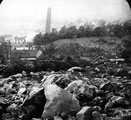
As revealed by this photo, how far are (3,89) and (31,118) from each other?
1.15 metres

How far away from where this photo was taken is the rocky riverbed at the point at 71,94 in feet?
10.8

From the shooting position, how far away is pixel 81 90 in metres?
3.76

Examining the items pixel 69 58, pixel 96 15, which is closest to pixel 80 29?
pixel 96 15

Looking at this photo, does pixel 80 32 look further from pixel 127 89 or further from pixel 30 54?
pixel 127 89

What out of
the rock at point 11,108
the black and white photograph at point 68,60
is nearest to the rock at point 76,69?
the black and white photograph at point 68,60

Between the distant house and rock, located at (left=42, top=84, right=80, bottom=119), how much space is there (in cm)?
127

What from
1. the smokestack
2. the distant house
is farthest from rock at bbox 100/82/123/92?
the smokestack

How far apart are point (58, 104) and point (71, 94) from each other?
1.23 feet

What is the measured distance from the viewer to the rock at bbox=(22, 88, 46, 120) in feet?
11.2

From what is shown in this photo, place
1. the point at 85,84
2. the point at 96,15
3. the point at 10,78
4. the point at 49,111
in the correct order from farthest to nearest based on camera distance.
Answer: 1. the point at 96,15
2. the point at 10,78
3. the point at 85,84
4. the point at 49,111

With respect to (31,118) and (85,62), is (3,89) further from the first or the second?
(85,62)

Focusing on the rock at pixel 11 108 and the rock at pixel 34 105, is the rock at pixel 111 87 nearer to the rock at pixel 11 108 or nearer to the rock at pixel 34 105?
the rock at pixel 34 105

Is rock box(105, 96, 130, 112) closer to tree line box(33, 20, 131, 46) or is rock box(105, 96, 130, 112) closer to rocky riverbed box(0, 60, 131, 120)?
rocky riverbed box(0, 60, 131, 120)

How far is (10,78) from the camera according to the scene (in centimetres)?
423
